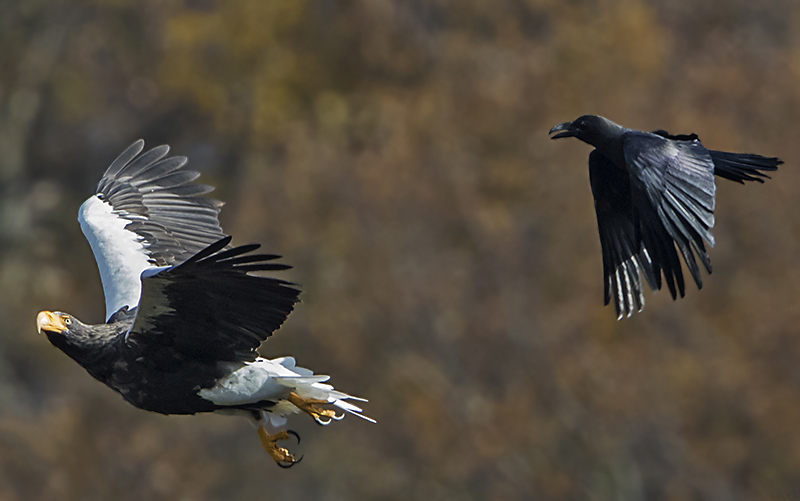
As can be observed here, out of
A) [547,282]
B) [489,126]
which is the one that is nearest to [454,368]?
[547,282]

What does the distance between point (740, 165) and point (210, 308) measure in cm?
325

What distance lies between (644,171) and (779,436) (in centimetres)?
1618

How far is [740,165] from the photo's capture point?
8.26m

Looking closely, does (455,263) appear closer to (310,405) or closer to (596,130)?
(596,130)

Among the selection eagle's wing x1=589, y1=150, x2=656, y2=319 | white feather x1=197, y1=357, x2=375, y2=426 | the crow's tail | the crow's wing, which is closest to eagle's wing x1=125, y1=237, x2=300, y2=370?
white feather x1=197, y1=357, x2=375, y2=426

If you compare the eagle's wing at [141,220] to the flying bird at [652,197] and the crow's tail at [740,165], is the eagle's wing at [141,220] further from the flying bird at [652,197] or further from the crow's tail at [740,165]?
the crow's tail at [740,165]

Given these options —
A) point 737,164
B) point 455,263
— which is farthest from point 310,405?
point 455,263

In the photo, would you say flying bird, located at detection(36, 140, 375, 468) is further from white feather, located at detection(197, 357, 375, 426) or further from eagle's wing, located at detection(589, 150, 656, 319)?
eagle's wing, located at detection(589, 150, 656, 319)

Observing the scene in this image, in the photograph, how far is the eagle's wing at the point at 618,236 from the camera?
29.6 feet

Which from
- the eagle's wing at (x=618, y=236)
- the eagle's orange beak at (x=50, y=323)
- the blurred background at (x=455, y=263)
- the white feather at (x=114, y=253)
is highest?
the blurred background at (x=455, y=263)

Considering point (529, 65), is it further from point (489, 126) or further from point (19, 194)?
point (19, 194)

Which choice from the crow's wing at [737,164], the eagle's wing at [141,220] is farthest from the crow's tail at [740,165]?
the eagle's wing at [141,220]

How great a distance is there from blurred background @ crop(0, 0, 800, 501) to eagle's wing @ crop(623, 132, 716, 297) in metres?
14.2

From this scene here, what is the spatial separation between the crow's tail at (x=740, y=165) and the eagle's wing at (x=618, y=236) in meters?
0.81
